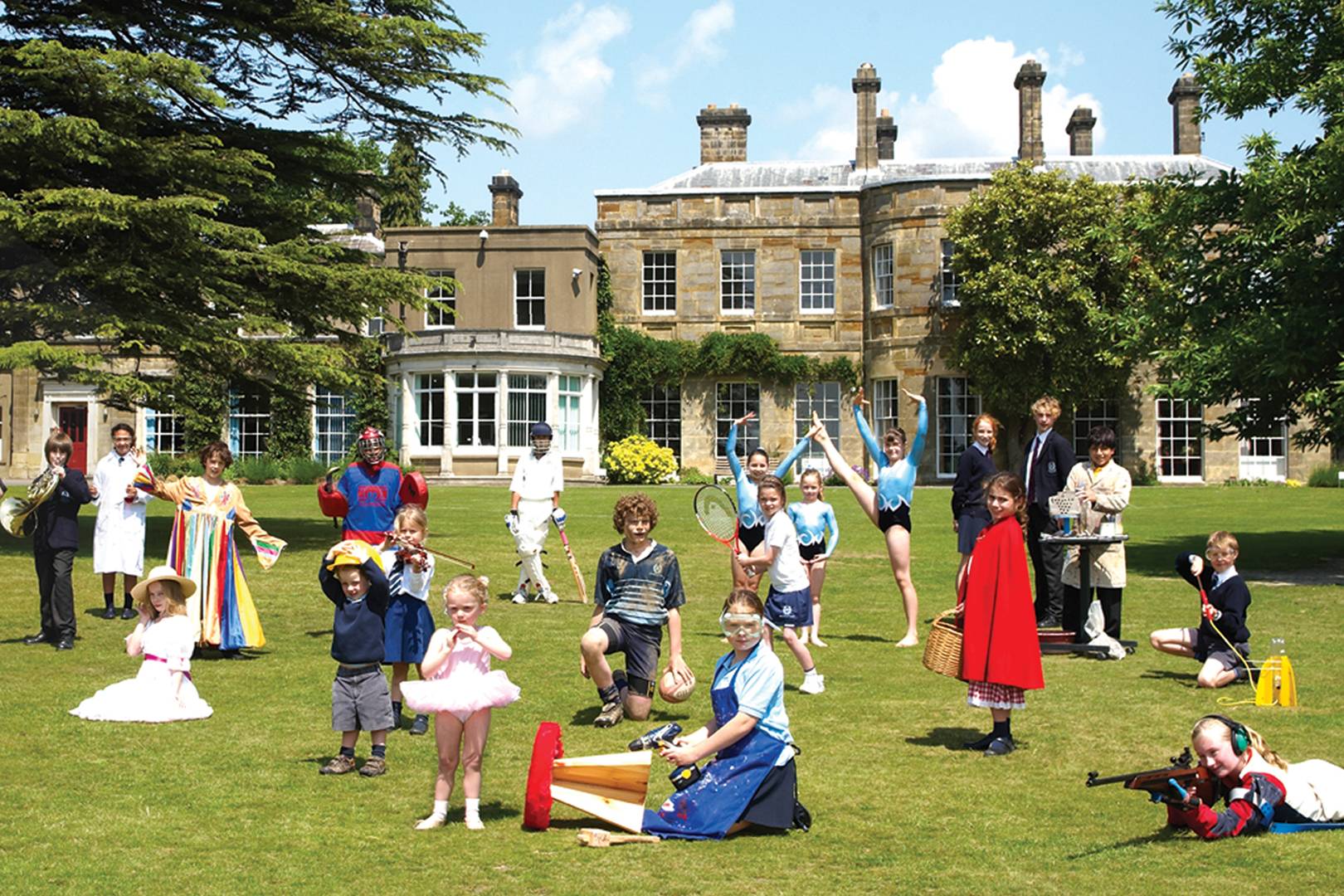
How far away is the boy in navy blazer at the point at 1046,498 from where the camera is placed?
1223 centimetres

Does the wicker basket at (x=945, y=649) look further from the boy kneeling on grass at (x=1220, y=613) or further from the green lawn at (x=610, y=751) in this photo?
the boy kneeling on grass at (x=1220, y=613)

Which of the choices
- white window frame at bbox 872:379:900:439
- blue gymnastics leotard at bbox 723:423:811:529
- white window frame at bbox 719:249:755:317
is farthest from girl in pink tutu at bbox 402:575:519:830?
white window frame at bbox 719:249:755:317

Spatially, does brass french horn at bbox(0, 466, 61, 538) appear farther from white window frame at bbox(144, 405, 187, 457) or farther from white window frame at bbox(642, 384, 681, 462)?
white window frame at bbox(144, 405, 187, 457)

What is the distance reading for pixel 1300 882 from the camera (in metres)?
5.72

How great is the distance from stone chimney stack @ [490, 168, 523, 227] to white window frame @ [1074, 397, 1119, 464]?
61.7 ft

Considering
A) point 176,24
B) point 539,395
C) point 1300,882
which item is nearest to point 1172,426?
point 539,395

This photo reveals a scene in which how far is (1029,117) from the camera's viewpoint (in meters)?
41.2

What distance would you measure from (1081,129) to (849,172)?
732 cm

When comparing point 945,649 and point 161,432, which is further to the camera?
point 161,432

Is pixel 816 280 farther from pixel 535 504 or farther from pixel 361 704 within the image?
pixel 361 704

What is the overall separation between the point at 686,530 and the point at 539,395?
17.3 metres

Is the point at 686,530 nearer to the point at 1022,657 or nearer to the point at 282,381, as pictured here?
the point at 282,381

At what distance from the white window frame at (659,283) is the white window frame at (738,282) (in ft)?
4.68

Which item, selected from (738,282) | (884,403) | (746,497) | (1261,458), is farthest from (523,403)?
(746,497)
